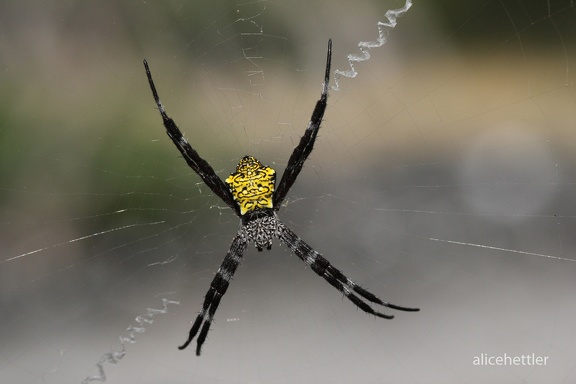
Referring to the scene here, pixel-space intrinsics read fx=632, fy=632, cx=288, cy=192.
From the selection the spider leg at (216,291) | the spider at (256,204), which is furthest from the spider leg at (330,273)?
the spider leg at (216,291)

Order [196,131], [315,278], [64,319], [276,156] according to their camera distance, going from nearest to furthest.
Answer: [276,156], [196,131], [64,319], [315,278]

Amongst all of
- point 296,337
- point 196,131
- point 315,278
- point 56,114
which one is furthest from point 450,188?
point 56,114

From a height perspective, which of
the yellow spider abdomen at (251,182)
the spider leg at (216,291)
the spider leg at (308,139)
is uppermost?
the spider leg at (308,139)

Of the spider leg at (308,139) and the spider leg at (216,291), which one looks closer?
the spider leg at (308,139)

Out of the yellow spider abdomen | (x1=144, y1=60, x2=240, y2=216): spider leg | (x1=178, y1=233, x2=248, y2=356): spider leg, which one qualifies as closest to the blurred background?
(x1=178, y1=233, x2=248, y2=356): spider leg

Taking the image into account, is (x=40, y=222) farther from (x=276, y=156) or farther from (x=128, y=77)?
(x=276, y=156)

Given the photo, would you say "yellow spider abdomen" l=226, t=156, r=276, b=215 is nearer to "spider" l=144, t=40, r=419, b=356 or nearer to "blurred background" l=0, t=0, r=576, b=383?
"spider" l=144, t=40, r=419, b=356

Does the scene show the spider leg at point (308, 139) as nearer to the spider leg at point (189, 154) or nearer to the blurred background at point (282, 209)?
the spider leg at point (189, 154)
